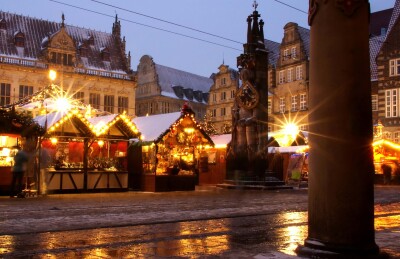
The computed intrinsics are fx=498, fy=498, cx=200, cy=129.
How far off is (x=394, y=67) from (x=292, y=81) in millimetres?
12174

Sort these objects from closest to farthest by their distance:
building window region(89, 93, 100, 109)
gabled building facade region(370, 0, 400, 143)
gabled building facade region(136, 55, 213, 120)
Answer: gabled building facade region(370, 0, 400, 143) < building window region(89, 93, 100, 109) < gabled building facade region(136, 55, 213, 120)

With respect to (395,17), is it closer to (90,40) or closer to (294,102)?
(294,102)

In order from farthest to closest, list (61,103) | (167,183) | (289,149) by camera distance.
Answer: (289,149) → (61,103) → (167,183)

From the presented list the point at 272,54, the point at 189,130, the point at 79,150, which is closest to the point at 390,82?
the point at 272,54

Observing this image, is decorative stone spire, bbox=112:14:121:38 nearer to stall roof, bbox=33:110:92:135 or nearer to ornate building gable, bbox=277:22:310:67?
ornate building gable, bbox=277:22:310:67

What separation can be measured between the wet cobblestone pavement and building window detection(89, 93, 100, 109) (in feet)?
133

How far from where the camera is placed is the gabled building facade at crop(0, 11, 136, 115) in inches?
1941

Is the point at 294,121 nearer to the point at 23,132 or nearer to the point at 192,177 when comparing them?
the point at 192,177

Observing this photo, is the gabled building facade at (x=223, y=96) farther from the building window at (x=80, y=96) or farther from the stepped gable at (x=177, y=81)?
the building window at (x=80, y=96)

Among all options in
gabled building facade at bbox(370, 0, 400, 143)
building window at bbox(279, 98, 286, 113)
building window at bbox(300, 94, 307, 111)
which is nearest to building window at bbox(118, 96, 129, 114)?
building window at bbox(279, 98, 286, 113)

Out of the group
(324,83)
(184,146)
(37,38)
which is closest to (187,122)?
(184,146)

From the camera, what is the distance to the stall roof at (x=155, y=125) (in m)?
23.4

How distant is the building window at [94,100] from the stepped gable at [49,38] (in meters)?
3.31

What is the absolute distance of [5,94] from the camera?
48.3 m
